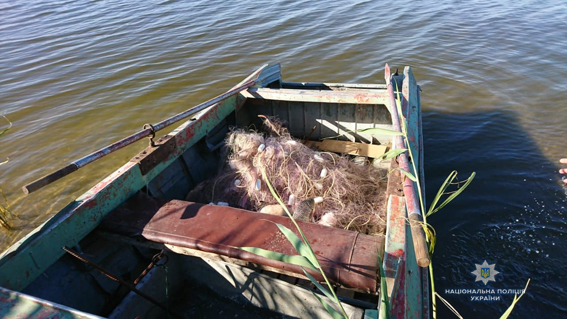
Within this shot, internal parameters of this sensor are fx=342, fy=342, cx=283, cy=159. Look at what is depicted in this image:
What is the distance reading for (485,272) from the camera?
386 cm

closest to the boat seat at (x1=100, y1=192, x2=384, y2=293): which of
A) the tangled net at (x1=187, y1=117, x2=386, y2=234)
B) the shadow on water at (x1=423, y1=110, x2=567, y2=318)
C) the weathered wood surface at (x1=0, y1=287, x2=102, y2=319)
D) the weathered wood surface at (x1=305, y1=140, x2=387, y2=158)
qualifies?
the tangled net at (x1=187, y1=117, x2=386, y2=234)

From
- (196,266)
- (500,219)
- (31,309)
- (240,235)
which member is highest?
(31,309)

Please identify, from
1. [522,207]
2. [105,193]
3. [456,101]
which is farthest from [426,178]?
[105,193]

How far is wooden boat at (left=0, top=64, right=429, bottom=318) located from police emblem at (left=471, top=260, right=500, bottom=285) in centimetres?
125

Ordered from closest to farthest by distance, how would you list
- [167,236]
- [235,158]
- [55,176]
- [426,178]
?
[55,176] → [167,236] → [235,158] → [426,178]

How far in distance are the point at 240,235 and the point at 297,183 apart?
116 cm

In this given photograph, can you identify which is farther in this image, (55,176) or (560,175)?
(560,175)

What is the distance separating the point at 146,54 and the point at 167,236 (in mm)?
9597

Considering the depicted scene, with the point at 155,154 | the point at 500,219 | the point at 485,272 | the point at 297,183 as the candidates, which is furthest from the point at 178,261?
the point at 500,219

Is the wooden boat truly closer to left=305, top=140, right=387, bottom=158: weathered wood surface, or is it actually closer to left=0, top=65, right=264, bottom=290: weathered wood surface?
left=0, top=65, right=264, bottom=290: weathered wood surface

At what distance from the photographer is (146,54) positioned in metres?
10.8

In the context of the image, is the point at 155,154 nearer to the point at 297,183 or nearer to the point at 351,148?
the point at 297,183

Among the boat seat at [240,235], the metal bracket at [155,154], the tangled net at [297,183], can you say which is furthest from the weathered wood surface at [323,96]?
the boat seat at [240,235]

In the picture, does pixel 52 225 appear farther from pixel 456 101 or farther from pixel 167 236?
pixel 456 101
